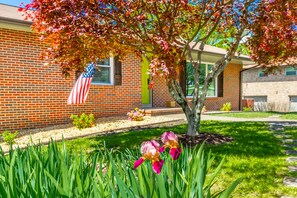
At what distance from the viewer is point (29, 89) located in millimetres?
8172

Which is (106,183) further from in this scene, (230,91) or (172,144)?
(230,91)

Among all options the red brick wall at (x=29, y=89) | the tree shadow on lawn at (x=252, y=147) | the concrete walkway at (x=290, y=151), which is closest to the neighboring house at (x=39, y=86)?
the red brick wall at (x=29, y=89)

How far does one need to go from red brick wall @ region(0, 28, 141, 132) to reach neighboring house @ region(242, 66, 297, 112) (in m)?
18.1

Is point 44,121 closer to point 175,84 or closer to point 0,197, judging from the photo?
point 175,84

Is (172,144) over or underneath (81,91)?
underneath

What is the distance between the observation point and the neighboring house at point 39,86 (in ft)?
25.4

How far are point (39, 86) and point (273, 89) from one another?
22.4 metres

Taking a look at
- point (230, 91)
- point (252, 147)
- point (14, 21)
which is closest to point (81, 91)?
point (14, 21)

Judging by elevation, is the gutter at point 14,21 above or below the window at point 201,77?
above

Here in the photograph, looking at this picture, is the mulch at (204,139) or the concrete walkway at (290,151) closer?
the concrete walkway at (290,151)

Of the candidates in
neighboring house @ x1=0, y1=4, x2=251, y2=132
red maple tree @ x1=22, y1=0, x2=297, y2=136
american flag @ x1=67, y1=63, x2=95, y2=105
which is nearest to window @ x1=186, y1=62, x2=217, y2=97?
neighboring house @ x1=0, y1=4, x2=251, y2=132

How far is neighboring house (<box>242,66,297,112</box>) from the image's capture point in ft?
75.8

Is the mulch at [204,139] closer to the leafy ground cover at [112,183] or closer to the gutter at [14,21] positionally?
the leafy ground cover at [112,183]

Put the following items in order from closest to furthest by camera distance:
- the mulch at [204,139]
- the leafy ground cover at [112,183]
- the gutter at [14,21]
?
the leafy ground cover at [112,183] → the mulch at [204,139] → the gutter at [14,21]
